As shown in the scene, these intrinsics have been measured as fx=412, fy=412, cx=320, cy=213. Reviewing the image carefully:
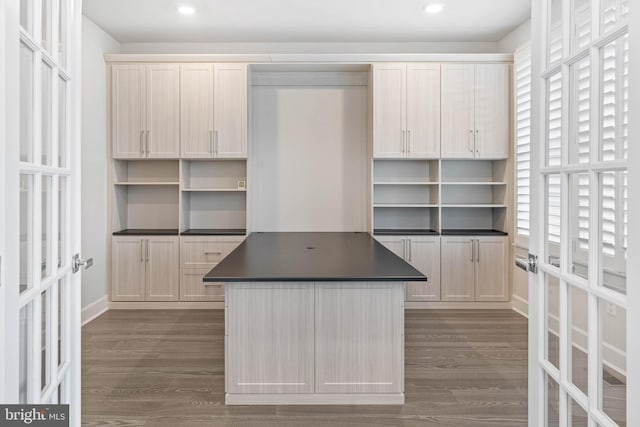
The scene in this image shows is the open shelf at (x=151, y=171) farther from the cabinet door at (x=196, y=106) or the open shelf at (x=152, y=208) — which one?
the cabinet door at (x=196, y=106)

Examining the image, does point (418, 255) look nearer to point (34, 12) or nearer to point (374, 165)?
point (374, 165)

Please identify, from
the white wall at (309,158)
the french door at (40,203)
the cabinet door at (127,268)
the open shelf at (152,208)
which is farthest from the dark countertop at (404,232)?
the french door at (40,203)

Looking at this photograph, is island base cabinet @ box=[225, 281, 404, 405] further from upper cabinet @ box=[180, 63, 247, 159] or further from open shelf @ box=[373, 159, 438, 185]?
open shelf @ box=[373, 159, 438, 185]

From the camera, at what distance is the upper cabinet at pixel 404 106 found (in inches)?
169

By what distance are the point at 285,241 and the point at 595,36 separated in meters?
2.82

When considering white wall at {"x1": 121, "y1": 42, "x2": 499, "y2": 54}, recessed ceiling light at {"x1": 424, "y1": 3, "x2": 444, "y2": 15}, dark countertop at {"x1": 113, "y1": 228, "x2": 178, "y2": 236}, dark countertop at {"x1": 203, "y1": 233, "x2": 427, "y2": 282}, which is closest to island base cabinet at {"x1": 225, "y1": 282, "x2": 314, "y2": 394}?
dark countertop at {"x1": 203, "y1": 233, "x2": 427, "y2": 282}

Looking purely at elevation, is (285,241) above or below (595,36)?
below

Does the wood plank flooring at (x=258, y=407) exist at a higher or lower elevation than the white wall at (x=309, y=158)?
lower

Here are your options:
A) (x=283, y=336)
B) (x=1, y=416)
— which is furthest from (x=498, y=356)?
(x=1, y=416)

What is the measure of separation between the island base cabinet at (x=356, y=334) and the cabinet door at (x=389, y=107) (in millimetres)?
2272

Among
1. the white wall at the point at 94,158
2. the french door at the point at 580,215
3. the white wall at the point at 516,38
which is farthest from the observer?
the white wall at the point at 516,38

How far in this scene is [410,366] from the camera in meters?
2.93

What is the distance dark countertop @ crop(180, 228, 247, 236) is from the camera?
441 centimetres

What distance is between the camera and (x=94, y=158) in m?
4.10
